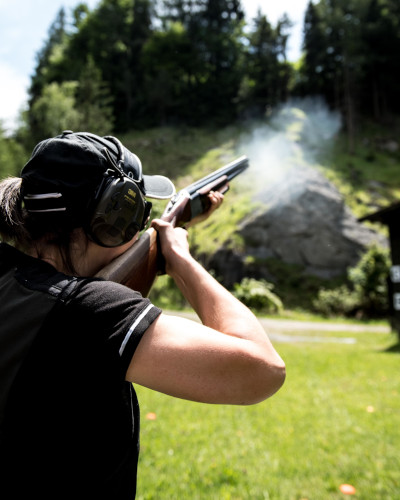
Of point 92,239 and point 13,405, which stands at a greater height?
point 92,239

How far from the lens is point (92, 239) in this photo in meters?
1.35

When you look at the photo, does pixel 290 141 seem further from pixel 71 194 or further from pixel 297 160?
pixel 71 194

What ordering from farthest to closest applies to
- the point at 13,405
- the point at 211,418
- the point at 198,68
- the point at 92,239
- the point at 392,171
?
the point at 392,171 < the point at 198,68 < the point at 211,418 < the point at 92,239 < the point at 13,405

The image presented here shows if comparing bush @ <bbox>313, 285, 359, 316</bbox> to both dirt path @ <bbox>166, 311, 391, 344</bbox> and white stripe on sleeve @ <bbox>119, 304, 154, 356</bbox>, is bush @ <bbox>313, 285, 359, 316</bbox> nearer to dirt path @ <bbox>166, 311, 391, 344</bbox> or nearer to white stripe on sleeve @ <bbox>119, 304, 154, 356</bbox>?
dirt path @ <bbox>166, 311, 391, 344</bbox>

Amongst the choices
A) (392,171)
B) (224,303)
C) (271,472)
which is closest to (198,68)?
(271,472)

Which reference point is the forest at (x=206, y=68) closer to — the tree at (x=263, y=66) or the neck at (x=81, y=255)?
the tree at (x=263, y=66)

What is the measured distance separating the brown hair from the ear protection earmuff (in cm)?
9

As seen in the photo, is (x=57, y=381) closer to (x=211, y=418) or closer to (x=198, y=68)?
(x=211, y=418)

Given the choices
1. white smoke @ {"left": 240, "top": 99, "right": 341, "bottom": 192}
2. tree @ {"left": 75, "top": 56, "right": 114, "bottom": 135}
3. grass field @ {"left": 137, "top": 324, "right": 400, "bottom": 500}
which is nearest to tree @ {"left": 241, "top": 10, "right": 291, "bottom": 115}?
white smoke @ {"left": 240, "top": 99, "right": 341, "bottom": 192}

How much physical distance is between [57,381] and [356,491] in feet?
9.94

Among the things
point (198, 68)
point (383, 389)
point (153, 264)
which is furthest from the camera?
point (198, 68)

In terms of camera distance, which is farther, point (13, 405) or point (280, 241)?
point (280, 241)

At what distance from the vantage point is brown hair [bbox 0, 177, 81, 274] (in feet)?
4.20

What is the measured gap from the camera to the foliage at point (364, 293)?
16755 mm
